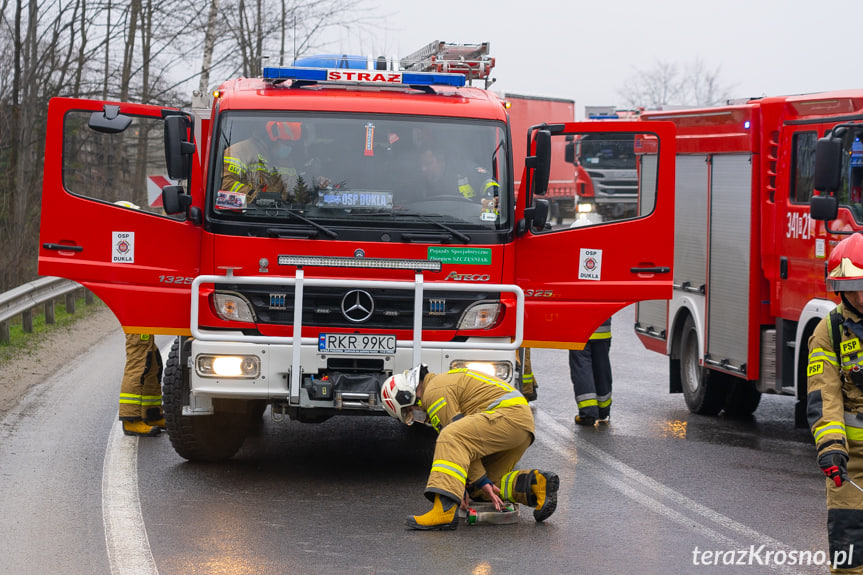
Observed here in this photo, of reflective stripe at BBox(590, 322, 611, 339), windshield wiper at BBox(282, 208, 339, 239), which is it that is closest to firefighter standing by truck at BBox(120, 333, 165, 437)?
windshield wiper at BBox(282, 208, 339, 239)

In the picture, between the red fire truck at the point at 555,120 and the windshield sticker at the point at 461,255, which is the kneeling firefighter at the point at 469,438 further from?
the red fire truck at the point at 555,120

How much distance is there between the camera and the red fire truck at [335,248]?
7.96 meters

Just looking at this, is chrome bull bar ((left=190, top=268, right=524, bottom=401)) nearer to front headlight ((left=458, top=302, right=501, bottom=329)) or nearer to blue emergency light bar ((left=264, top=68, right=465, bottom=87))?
front headlight ((left=458, top=302, right=501, bottom=329))

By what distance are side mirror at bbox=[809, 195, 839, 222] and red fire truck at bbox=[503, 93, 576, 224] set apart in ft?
61.1

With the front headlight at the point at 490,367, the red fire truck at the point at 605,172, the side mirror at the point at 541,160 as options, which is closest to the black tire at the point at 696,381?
the side mirror at the point at 541,160

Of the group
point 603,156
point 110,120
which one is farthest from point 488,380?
point 603,156

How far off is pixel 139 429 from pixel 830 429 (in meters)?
6.39

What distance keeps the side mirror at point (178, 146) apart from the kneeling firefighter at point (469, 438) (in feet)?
6.73

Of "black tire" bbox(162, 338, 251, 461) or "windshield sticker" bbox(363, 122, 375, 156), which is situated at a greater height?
"windshield sticker" bbox(363, 122, 375, 156)

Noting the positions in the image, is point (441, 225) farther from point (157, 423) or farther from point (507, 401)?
point (157, 423)

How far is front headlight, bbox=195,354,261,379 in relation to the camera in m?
7.92

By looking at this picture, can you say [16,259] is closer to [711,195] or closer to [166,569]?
[711,195]

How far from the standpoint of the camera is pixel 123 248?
8.38m

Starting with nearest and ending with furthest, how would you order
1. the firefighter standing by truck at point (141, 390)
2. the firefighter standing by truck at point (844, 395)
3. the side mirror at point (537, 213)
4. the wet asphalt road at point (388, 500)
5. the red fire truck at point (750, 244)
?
1. the firefighter standing by truck at point (844, 395)
2. the wet asphalt road at point (388, 500)
3. the side mirror at point (537, 213)
4. the red fire truck at point (750, 244)
5. the firefighter standing by truck at point (141, 390)
